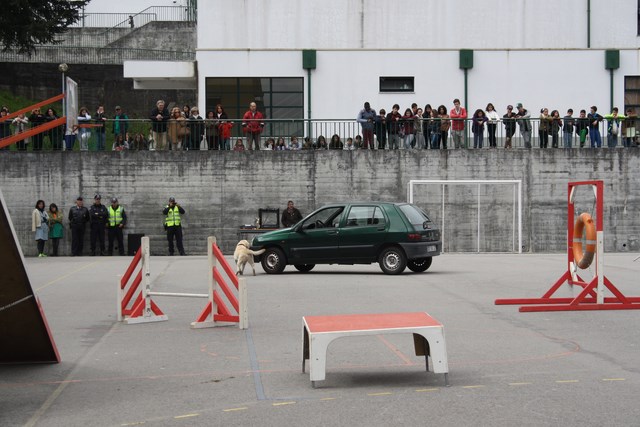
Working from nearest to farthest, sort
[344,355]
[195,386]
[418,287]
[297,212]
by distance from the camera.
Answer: [195,386] → [344,355] → [418,287] → [297,212]

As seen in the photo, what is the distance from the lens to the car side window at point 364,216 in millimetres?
22297

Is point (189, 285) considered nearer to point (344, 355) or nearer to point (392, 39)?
point (344, 355)

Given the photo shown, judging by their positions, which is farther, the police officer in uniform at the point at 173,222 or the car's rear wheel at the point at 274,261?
the police officer in uniform at the point at 173,222

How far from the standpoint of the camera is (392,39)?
38938 millimetres

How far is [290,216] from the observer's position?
3108 cm

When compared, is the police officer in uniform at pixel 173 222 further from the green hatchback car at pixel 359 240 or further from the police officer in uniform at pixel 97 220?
the green hatchback car at pixel 359 240

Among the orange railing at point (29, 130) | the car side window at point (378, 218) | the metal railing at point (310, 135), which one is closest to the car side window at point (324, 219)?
the car side window at point (378, 218)

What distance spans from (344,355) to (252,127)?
2427 cm

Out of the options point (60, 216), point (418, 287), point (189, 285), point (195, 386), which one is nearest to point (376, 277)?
point (418, 287)

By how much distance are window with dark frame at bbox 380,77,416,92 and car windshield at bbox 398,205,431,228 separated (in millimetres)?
15968

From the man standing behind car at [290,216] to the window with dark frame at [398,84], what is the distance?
8.86 meters

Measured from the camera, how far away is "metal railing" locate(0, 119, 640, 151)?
34.2 m

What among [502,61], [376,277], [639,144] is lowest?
[376,277]

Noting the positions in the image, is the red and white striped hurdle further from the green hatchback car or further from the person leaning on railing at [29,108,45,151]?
the person leaning on railing at [29,108,45,151]
